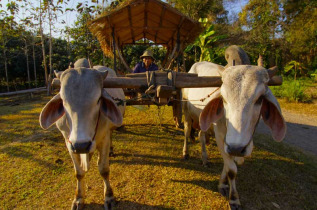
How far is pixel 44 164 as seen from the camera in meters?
3.61

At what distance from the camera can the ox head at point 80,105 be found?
1.77 metres

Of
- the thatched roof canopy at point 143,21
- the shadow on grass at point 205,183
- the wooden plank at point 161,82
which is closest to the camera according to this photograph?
the wooden plank at point 161,82

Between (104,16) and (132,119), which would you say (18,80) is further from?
(104,16)

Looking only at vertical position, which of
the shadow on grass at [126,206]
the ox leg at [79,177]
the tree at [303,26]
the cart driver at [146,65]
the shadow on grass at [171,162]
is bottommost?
the shadow on grass at [126,206]

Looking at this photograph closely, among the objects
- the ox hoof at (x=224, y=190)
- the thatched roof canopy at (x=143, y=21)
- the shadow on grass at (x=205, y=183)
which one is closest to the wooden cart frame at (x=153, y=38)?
the thatched roof canopy at (x=143, y=21)

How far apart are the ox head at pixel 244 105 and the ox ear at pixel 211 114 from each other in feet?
0.88

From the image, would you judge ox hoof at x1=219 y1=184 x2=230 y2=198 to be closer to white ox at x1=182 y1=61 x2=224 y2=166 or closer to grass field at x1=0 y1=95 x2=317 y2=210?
grass field at x1=0 y1=95 x2=317 y2=210

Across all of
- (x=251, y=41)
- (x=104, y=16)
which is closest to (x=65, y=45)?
→ (x=251, y=41)

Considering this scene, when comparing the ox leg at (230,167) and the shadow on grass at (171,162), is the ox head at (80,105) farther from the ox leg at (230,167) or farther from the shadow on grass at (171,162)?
the shadow on grass at (171,162)

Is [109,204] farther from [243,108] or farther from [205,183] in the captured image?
[243,108]

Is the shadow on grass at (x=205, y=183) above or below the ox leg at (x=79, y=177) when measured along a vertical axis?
below

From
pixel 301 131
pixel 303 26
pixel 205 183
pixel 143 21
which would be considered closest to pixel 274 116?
pixel 205 183

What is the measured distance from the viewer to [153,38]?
668 centimetres

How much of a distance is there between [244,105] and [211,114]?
55 cm
